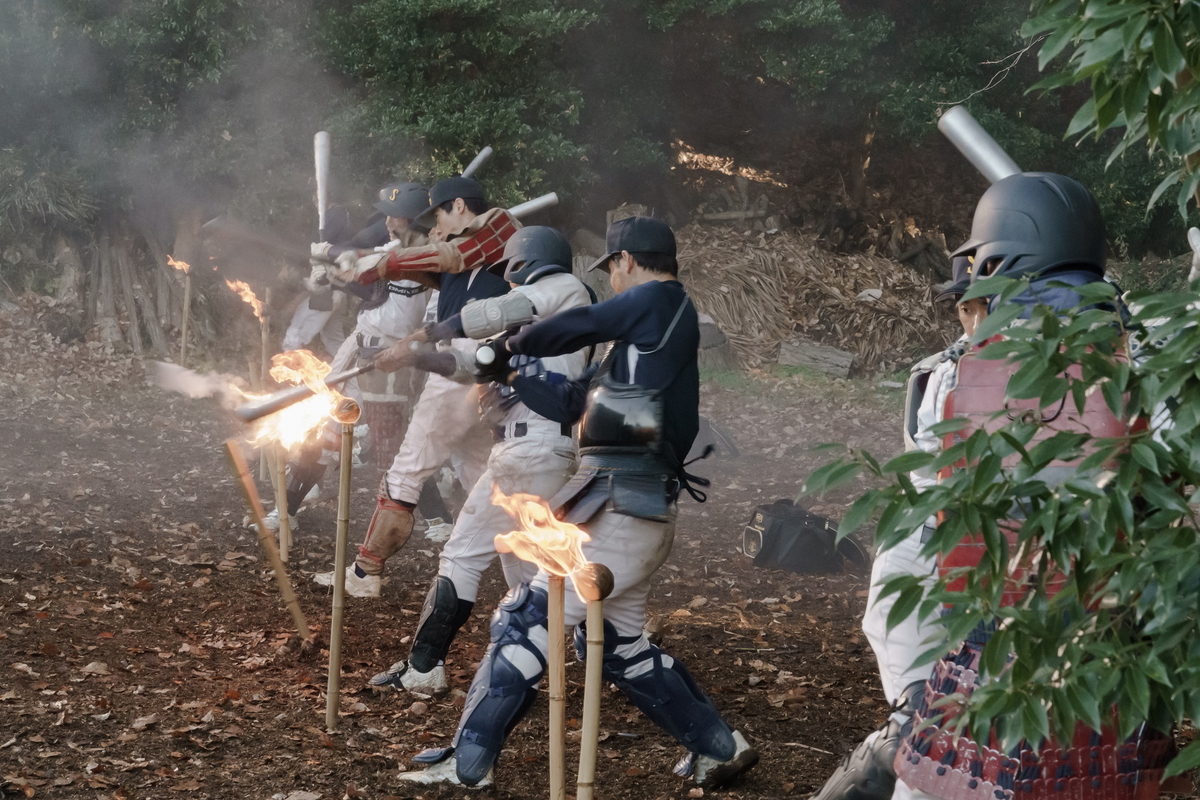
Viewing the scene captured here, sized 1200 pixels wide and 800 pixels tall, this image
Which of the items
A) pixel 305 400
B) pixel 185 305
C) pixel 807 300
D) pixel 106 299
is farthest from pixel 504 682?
pixel 807 300

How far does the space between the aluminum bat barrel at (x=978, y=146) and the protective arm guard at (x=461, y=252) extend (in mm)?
2152

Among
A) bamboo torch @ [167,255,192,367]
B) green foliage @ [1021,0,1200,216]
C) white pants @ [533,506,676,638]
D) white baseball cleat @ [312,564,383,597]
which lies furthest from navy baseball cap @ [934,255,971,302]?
bamboo torch @ [167,255,192,367]

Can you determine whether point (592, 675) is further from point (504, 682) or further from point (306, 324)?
point (306, 324)

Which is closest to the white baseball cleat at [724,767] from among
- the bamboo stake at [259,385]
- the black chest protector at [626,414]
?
the black chest protector at [626,414]

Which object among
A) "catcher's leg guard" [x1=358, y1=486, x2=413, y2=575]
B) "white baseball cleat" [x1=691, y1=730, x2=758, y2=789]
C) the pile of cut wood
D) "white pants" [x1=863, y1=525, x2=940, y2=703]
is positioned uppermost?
"white pants" [x1=863, y1=525, x2=940, y2=703]

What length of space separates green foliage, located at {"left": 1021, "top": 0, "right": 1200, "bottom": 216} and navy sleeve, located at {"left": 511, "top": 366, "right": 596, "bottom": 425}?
2882 millimetres

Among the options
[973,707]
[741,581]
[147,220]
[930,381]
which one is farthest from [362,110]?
[973,707]

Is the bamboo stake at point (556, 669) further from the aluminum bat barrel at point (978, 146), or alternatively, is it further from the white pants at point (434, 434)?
the white pants at point (434, 434)

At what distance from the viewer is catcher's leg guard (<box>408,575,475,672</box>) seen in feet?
17.0

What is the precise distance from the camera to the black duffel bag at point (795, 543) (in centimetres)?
799

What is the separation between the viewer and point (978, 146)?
460 centimetres

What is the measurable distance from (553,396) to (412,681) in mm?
1664

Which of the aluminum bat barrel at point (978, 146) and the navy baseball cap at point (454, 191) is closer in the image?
the aluminum bat barrel at point (978, 146)

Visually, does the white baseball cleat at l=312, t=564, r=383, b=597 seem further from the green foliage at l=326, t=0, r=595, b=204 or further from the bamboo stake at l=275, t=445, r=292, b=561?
the green foliage at l=326, t=0, r=595, b=204
